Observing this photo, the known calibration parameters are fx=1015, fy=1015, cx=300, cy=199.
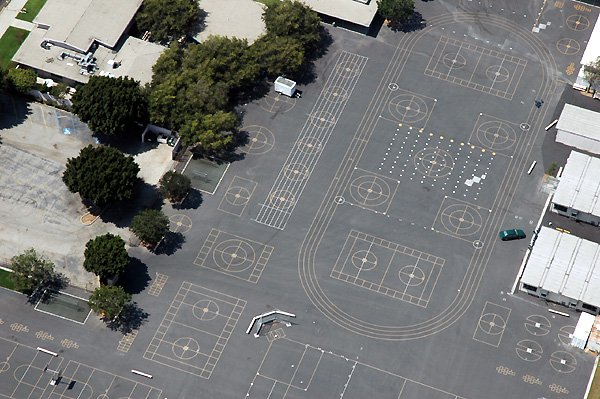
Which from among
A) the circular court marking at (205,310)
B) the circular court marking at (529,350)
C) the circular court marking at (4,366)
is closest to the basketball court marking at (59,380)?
the circular court marking at (4,366)

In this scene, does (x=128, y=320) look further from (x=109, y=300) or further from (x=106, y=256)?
(x=106, y=256)

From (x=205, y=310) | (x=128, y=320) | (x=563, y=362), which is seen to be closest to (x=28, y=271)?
(x=128, y=320)

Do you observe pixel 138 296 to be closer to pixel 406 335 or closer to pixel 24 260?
pixel 24 260

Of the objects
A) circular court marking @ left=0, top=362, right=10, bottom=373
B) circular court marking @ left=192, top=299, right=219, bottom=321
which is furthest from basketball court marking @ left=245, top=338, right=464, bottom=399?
circular court marking @ left=0, top=362, right=10, bottom=373

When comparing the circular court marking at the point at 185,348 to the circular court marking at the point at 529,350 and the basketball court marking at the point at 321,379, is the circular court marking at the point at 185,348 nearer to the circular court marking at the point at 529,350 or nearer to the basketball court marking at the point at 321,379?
the basketball court marking at the point at 321,379

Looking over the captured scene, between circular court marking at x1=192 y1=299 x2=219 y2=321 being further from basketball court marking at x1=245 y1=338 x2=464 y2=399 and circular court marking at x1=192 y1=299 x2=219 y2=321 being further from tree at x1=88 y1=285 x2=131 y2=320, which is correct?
tree at x1=88 y1=285 x2=131 y2=320
